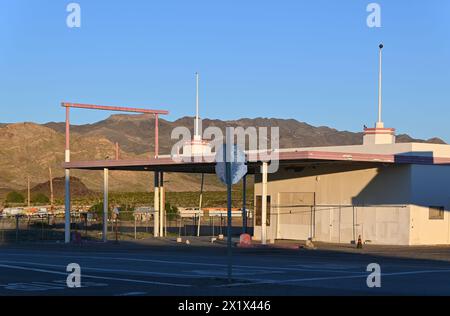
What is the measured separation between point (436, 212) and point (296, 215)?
7794 millimetres

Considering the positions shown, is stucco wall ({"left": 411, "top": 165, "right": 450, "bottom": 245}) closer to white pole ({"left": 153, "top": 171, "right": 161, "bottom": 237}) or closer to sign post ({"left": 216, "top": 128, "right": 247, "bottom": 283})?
white pole ({"left": 153, "top": 171, "right": 161, "bottom": 237})

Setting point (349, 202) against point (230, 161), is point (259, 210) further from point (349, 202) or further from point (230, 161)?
point (230, 161)

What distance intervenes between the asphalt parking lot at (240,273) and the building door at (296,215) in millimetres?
7820

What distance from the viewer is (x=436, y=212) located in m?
42.2

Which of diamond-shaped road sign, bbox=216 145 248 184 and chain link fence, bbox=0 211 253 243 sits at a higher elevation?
diamond-shaped road sign, bbox=216 145 248 184

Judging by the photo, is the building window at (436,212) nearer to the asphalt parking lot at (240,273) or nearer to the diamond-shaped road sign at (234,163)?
the asphalt parking lot at (240,273)


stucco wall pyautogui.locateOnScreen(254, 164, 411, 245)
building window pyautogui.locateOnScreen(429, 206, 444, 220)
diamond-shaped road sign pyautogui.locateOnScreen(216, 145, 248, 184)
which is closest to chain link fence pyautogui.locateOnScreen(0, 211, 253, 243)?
stucco wall pyautogui.locateOnScreen(254, 164, 411, 245)

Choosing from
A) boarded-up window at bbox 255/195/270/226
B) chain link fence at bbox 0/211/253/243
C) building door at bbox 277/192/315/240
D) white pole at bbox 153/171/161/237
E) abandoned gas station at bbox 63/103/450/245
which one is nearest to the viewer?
abandoned gas station at bbox 63/103/450/245

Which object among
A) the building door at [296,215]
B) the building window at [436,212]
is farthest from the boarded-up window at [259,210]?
the building window at [436,212]

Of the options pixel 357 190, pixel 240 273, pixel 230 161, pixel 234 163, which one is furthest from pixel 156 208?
pixel 230 161

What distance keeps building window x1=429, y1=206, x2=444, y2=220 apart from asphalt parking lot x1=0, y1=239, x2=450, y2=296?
399cm

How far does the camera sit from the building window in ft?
138
